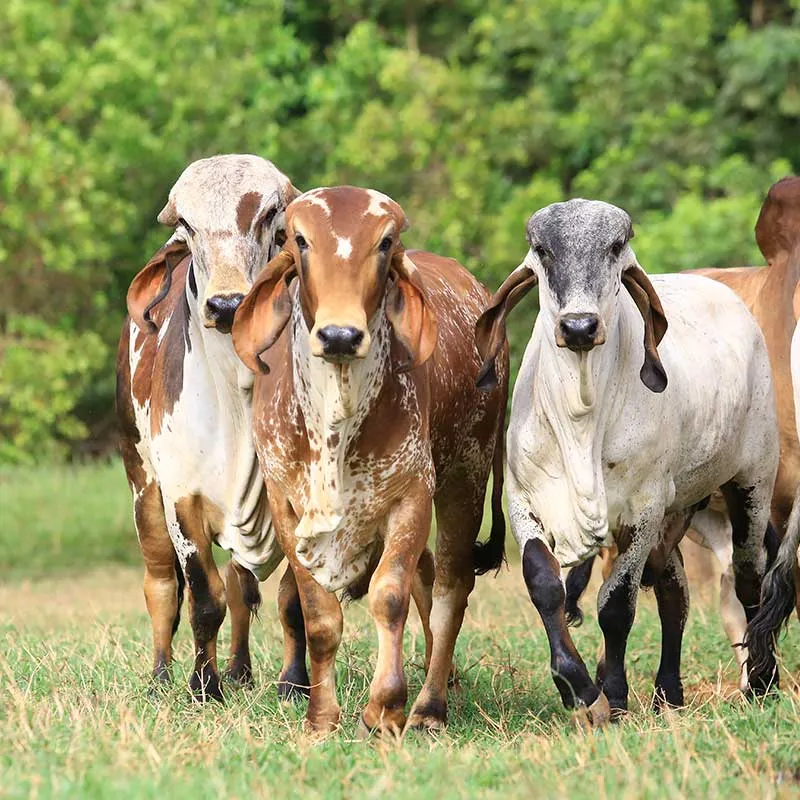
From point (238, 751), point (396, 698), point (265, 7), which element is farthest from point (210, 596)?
point (265, 7)

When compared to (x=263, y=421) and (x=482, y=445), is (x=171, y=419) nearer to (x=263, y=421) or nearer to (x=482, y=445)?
(x=263, y=421)

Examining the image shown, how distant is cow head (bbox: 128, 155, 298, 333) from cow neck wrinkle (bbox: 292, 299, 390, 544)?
14.2 inches

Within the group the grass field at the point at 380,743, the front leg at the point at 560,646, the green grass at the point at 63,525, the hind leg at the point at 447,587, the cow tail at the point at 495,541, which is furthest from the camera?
the green grass at the point at 63,525

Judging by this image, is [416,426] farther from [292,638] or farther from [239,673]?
[239,673]

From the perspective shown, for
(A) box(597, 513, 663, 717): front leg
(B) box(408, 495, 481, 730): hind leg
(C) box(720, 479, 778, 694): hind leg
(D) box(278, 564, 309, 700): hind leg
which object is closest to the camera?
(A) box(597, 513, 663, 717): front leg

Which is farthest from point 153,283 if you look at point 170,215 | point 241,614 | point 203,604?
point 241,614

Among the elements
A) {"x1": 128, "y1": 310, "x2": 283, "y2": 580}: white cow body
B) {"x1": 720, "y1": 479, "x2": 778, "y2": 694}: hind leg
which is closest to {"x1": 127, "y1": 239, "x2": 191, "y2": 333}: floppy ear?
{"x1": 128, "y1": 310, "x2": 283, "y2": 580}: white cow body

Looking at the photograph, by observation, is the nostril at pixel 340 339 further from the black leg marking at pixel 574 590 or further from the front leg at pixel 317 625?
the black leg marking at pixel 574 590

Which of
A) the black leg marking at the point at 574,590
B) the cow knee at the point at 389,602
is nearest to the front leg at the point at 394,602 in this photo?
the cow knee at the point at 389,602

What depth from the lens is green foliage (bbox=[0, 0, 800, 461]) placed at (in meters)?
20.6

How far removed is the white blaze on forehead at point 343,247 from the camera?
5.73 meters

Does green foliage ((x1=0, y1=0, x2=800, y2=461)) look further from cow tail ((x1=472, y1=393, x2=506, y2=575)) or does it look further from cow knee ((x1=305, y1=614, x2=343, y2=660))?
cow knee ((x1=305, y1=614, x2=343, y2=660))

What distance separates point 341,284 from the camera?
5676mm

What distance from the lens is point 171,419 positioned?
6.62 meters
